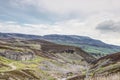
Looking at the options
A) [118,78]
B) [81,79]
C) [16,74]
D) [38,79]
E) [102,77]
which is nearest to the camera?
[118,78]

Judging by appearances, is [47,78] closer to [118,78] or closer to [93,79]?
[93,79]

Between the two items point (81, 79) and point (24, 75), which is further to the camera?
point (24, 75)

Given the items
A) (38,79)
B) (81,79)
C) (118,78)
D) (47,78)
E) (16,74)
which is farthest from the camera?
(47,78)

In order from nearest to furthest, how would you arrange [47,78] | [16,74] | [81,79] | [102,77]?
[102,77] → [81,79] → [16,74] → [47,78]

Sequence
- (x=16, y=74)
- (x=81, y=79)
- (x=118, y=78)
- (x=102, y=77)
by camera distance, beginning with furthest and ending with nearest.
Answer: (x=16, y=74), (x=81, y=79), (x=102, y=77), (x=118, y=78)

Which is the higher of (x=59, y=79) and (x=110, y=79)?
(x=110, y=79)

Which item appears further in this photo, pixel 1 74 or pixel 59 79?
pixel 59 79

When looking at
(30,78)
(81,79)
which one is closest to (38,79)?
(30,78)

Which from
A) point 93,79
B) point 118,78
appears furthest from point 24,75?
point 118,78

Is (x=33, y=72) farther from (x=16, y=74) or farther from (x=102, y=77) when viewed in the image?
(x=102, y=77)
